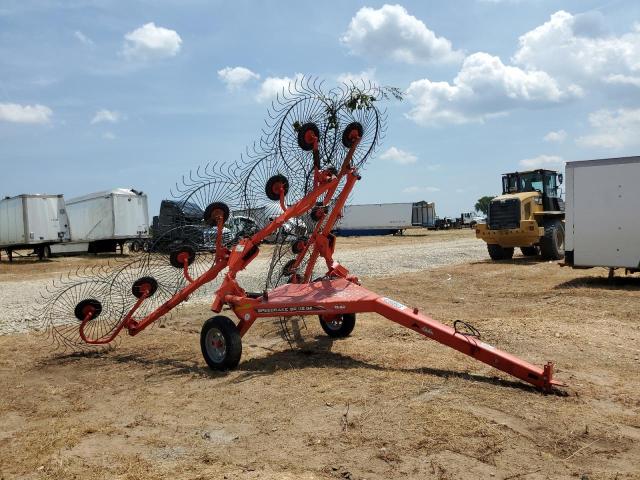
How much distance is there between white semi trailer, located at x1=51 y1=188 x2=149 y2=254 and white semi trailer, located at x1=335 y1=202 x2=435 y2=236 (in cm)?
2542

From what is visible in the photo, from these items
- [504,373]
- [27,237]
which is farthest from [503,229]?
[27,237]

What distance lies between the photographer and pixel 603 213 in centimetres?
1334

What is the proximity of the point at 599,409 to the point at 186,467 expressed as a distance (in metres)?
3.29

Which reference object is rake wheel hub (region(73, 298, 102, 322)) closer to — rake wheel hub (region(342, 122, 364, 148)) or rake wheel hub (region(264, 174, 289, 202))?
rake wheel hub (region(264, 174, 289, 202))

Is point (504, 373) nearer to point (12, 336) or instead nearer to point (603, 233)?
point (12, 336)

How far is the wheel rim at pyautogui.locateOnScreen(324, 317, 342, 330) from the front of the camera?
8186mm

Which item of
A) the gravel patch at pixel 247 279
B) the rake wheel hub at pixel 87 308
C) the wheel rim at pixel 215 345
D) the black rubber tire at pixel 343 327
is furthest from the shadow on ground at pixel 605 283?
the rake wheel hub at pixel 87 308

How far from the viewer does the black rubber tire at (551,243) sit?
1933cm

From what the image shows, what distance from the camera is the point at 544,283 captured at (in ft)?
46.9

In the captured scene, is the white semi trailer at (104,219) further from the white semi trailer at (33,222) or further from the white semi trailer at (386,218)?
the white semi trailer at (386,218)

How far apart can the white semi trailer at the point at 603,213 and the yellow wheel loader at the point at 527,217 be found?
5.78 metres

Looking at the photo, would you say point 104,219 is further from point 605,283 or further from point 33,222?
point 605,283

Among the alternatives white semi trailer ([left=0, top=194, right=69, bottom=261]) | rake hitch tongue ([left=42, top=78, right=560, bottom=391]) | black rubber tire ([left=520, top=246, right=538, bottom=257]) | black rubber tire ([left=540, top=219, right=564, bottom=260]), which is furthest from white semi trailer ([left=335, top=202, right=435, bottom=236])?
rake hitch tongue ([left=42, top=78, right=560, bottom=391])

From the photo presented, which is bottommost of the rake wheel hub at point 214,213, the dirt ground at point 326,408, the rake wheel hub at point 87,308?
the dirt ground at point 326,408
